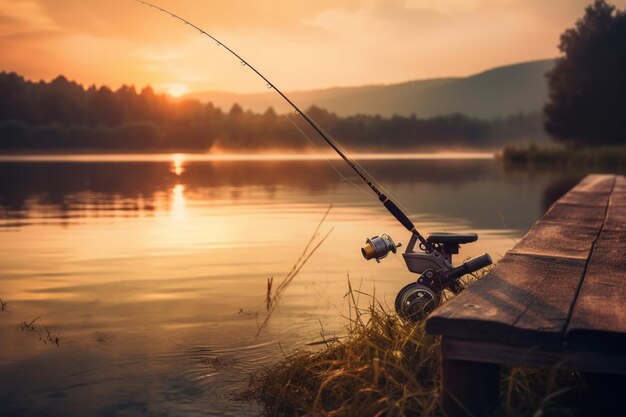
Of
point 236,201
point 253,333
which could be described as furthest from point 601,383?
point 236,201

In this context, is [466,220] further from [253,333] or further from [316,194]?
[253,333]

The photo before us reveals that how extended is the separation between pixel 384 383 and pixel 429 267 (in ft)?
5.08

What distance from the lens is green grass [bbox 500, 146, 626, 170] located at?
41.9 m

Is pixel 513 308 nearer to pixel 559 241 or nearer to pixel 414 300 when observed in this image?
pixel 414 300

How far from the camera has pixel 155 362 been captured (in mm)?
5621

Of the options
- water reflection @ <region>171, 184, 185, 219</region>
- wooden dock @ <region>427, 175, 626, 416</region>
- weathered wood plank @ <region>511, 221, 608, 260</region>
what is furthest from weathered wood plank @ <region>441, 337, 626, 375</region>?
water reflection @ <region>171, 184, 185, 219</region>

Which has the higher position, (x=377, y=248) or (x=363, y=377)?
(x=377, y=248)

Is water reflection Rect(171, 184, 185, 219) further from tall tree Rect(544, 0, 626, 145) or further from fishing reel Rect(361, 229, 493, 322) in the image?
tall tree Rect(544, 0, 626, 145)

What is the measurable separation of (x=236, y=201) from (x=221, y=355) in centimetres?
1537

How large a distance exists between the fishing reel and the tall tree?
48682mm

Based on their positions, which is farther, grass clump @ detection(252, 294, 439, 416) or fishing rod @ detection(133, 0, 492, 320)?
fishing rod @ detection(133, 0, 492, 320)

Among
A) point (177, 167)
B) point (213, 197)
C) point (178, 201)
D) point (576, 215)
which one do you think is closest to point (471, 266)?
point (576, 215)

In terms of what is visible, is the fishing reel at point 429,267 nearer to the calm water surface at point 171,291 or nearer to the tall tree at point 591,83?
the calm water surface at point 171,291

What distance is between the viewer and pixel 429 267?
585 cm
